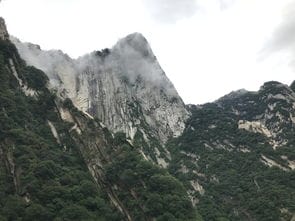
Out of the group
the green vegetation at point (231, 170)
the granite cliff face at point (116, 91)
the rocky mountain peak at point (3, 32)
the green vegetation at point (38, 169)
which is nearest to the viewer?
the green vegetation at point (38, 169)

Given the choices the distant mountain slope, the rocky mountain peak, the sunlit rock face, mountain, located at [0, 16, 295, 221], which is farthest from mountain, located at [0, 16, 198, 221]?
the sunlit rock face

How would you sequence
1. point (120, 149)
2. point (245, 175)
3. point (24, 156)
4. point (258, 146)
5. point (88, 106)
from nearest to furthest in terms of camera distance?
point (24, 156)
point (120, 149)
point (245, 175)
point (258, 146)
point (88, 106)

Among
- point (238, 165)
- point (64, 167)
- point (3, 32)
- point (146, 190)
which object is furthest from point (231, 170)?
point (3, 32)

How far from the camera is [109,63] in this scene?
195 m

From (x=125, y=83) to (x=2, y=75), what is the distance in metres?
85.7

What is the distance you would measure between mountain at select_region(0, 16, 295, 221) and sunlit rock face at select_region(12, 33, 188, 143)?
0.44 metres

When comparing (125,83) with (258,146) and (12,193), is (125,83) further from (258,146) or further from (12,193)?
(12,193)

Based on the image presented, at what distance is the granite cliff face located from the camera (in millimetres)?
174250

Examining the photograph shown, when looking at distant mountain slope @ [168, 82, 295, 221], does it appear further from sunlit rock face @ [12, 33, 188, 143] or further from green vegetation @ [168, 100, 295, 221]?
sunlit rock face @ [12, 33, 188, 143]

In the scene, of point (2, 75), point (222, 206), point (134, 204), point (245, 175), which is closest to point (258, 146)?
point (245, 175)

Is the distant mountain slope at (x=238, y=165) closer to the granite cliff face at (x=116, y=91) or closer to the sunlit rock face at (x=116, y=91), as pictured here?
the granite cliff face at (x=116, y=91)

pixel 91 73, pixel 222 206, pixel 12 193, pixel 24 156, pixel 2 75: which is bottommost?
pixel 222 206

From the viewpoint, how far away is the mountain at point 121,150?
87.1 m

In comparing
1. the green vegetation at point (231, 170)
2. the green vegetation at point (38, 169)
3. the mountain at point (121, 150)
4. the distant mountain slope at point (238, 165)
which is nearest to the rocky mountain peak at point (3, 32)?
the mountain at point (121, 150)
